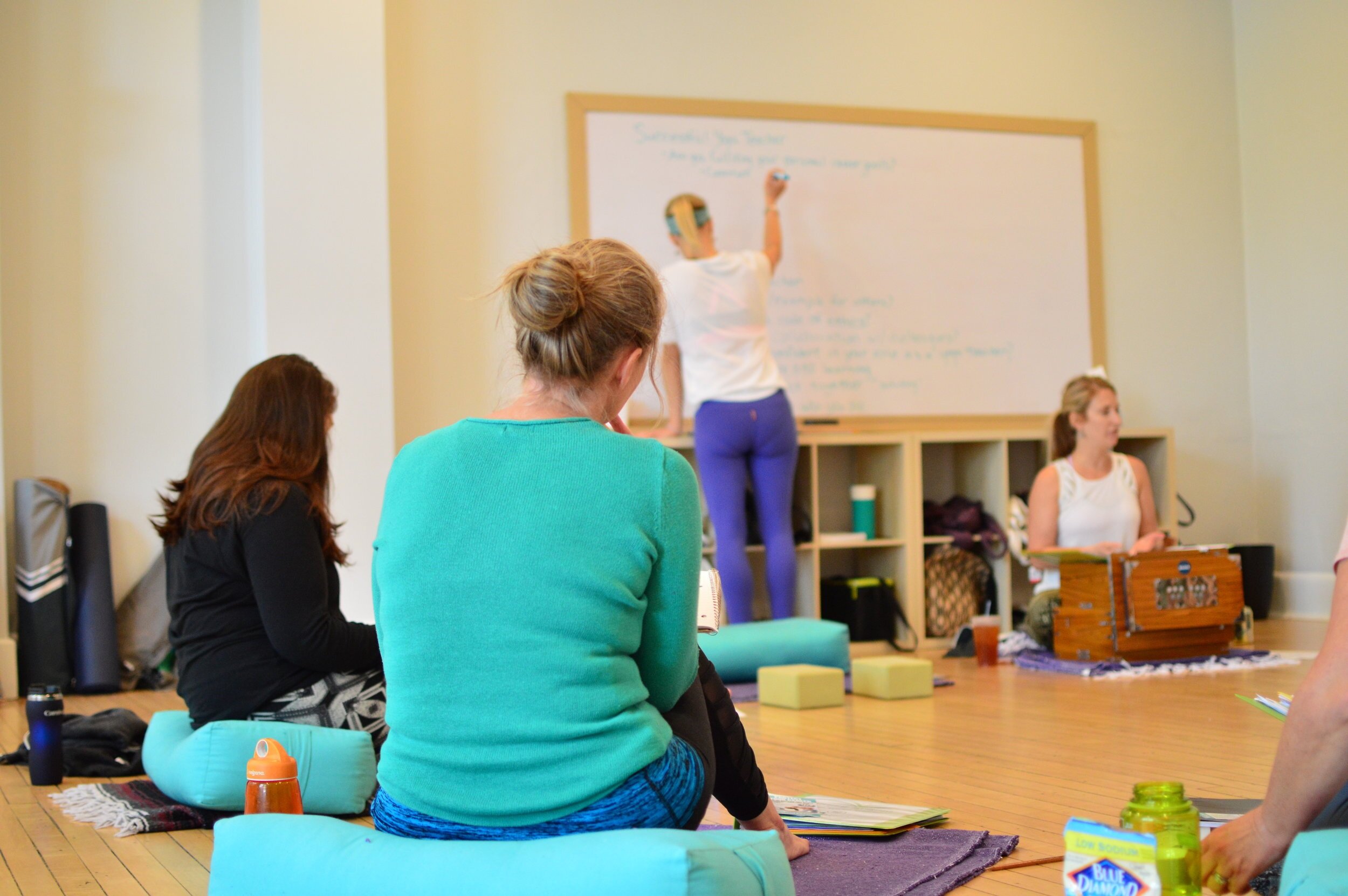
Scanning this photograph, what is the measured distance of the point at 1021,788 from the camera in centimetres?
246

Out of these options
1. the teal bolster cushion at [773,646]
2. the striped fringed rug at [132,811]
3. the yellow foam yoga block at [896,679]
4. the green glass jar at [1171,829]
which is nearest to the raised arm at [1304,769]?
the green glass jar at [1171,829]

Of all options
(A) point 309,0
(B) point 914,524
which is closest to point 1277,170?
(B) point 914,524

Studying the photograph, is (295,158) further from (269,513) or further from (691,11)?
(269,513)

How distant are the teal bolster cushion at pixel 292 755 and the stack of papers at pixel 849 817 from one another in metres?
0.78

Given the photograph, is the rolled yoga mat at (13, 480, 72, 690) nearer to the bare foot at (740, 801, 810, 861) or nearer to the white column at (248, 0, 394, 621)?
the white column at (248, 0, 394, 621)

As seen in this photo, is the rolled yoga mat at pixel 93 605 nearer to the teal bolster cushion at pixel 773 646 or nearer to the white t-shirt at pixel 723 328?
the teal bolster cushion at pixel 773 646

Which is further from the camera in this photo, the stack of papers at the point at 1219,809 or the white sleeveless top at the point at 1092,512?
the white sleeveless top at the point at 1092,512

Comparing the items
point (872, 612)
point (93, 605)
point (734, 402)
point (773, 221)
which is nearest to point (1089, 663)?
point (872, 612)

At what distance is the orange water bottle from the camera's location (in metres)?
1.98

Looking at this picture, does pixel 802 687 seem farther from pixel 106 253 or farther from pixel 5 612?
pixel 106 253

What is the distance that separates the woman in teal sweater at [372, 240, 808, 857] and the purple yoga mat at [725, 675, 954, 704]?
2404 mm

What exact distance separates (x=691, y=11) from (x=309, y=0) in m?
1.56

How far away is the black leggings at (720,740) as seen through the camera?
59.9 inches

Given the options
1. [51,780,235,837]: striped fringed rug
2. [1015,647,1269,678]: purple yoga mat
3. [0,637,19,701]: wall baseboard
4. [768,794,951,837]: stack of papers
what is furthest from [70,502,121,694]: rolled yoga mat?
[1015,647,1269,678]: purple yoga mat
